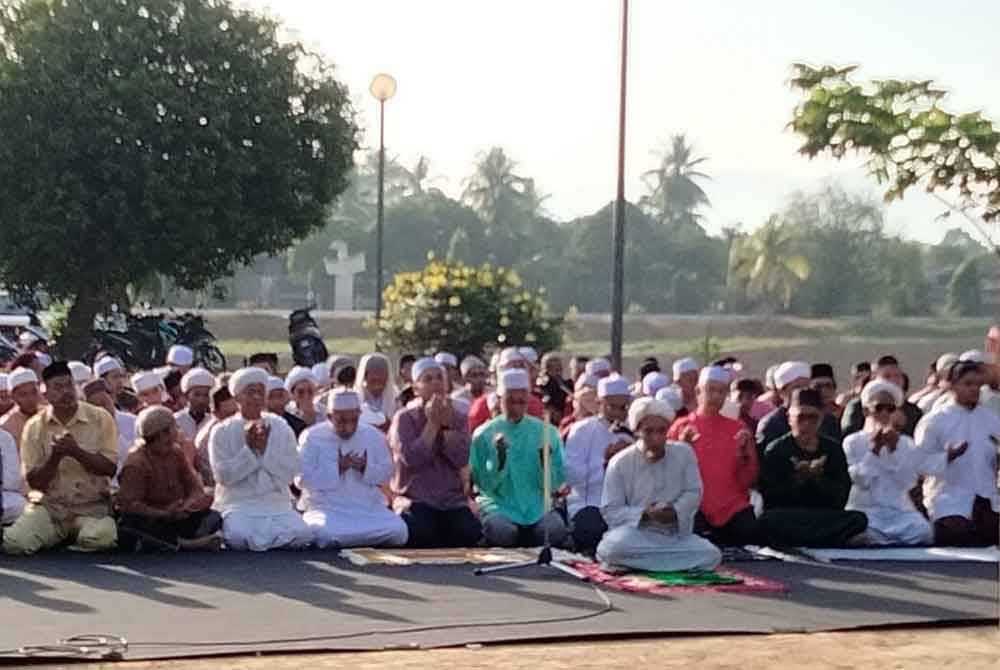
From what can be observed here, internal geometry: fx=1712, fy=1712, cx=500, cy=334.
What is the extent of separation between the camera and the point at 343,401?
10.9m

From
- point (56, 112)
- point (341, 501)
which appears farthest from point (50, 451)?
point (56, 112)

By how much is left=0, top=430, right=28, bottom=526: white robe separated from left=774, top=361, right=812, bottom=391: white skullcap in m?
5.28

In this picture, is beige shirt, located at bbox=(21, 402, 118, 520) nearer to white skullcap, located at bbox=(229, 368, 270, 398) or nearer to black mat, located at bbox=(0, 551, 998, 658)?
black mat, located at bbox=(0, 551, 998, 658)

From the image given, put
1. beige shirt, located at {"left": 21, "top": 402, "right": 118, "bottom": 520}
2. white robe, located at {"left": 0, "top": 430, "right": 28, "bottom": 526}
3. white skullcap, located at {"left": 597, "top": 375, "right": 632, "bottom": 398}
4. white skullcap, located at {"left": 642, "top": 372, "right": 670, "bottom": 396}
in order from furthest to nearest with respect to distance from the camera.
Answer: white skullcap, located at {"left": 642, "top": 372, "right": 670, "bottom": 396}, white skullcap, located at {"left": 597, "top": 375, "right": 632, "bottom": 398}, white robe, located at {"left": 0, "top": 430, "right": 28, "bottom": 526}, beige shirt, located at {"left": 21, "top": 402, "right": 118, "bottom": 520}

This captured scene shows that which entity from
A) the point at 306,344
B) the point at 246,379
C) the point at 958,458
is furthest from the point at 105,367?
the point at 306,344

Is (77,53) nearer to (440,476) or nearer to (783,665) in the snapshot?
(440,476)

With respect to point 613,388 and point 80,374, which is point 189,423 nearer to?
point 80,374

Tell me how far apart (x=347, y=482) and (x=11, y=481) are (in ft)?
6.93

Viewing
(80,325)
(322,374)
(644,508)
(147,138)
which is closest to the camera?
(644,508)

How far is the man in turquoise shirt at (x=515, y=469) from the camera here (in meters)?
11.0

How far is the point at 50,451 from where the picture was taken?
34.2 ft

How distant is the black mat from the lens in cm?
772

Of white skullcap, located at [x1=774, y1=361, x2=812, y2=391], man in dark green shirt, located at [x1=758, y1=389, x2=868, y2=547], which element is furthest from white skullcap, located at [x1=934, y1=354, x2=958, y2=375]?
man in dark green shirt, located at [x1=758, y1=389, x2=868, y2=547]

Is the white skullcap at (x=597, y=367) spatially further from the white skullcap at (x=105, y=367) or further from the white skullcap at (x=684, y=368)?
the white skullcap at (x=105, y=367)
